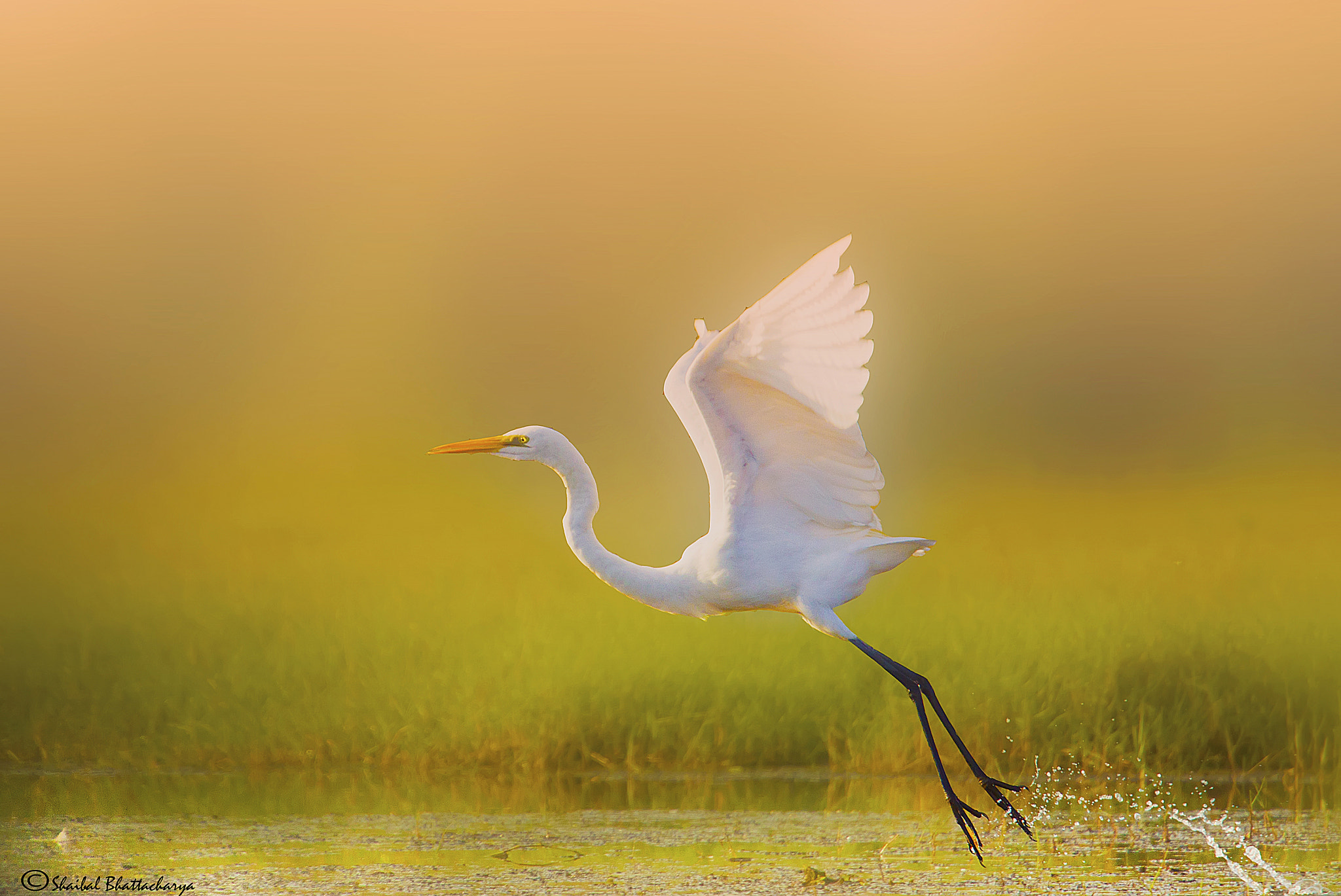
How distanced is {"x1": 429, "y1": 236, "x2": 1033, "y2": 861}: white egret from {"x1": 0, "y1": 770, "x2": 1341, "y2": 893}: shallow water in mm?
808

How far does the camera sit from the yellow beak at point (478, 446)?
4602 millimetres

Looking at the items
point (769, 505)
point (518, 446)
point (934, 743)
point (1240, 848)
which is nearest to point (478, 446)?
point (518, 446)

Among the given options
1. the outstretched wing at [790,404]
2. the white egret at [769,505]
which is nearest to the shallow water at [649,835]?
the white egret at [769,505]

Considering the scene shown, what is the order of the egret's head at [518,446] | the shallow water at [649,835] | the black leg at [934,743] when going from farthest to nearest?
the shallow water at [649,835]
the egret's head at [518,446]
the black leg at [934,743]

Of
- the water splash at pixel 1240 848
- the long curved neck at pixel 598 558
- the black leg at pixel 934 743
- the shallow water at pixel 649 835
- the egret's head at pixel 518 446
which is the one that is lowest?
the shallow water at pixel 649 835

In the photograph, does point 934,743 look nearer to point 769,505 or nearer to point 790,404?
point 769,505

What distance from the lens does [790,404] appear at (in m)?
4.39

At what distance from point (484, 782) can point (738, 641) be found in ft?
4.65

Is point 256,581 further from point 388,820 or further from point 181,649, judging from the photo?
point 388,820

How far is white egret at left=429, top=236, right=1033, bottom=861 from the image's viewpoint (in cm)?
432

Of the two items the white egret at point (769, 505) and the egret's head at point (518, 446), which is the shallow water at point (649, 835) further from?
the egret's head at point (518, 446)

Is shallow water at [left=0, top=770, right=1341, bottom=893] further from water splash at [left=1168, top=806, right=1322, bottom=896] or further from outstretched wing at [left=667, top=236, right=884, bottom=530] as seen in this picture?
outstretched wing at [left=667, top=236, right=884, bottom=530]

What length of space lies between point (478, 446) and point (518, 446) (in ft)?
0.41

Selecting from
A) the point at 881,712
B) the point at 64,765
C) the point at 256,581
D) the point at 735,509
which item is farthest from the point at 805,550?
the point at 256,581
